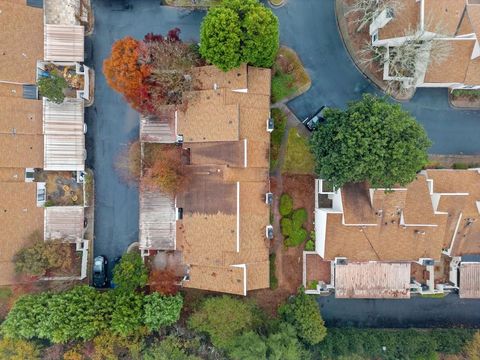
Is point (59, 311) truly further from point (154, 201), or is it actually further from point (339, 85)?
point (339, 85)

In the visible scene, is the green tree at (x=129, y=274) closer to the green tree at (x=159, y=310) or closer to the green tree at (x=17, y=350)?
the green tree at (x=159, y=310)

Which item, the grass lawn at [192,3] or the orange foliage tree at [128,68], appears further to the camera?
the grass lawn at [192,3]

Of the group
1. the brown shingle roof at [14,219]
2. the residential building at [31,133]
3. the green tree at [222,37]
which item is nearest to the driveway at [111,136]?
the residential building at [31,133]

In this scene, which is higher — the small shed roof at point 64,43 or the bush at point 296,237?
the small shed roof at point 64,43

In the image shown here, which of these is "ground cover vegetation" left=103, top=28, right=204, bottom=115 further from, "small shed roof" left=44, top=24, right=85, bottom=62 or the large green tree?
"small shed roof" left=44, top=24, right=85, bottom=62

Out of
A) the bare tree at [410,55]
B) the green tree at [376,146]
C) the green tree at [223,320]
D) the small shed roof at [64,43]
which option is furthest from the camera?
the small shed roof at [64,43]

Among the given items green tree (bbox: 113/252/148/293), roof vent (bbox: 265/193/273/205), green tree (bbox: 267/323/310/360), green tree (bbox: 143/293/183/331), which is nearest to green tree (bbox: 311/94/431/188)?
roof vent (bbox: 265/193/273/205)

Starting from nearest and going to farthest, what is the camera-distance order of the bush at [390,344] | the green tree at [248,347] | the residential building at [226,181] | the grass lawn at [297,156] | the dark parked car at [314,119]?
the green tree at [248,347]
the residential building at [226,181]
the bush at [390,344]
the dark parked car at [314,119]
the grass lawn at [297,156]
